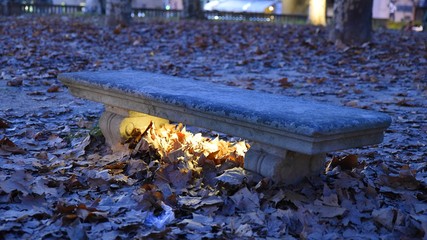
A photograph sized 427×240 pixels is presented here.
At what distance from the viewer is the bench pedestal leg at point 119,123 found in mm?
4527

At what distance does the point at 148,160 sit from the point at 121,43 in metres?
9.38

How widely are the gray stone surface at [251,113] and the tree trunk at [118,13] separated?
12793mm

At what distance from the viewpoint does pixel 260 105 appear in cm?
363

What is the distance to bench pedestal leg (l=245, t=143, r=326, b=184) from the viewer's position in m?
3.56

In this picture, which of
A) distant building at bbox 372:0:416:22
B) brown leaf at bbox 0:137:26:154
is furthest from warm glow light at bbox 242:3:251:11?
brown leaf at bbox 0:137:26:154

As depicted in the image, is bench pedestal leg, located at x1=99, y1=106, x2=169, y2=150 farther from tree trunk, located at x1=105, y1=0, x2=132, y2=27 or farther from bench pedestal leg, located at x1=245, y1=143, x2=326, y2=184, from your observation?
tree trunk, located at x1=105, y1=0, x2=132, y2=27

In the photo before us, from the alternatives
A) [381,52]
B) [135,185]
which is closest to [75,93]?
[135,185]

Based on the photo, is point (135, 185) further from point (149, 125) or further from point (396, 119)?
point (396, 119)

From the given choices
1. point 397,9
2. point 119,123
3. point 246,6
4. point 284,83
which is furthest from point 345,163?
point 397,9

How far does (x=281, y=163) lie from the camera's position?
139 inches

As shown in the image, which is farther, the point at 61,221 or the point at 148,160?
the point at 148,160

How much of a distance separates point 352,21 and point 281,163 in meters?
9.74

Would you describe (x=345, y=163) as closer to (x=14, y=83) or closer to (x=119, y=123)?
(x=119, y=123)

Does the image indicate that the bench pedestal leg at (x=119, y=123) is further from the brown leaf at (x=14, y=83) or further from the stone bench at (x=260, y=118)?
the brown leaf at (x=14, y=83)
